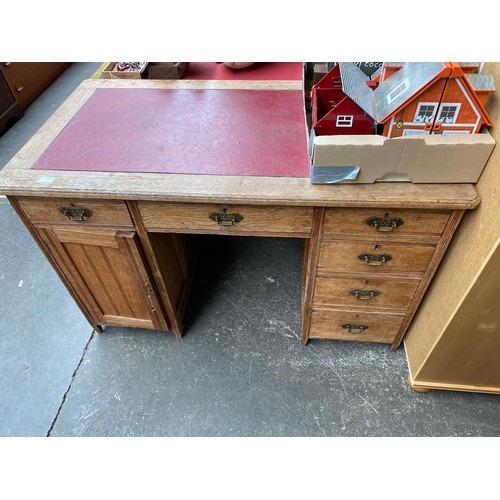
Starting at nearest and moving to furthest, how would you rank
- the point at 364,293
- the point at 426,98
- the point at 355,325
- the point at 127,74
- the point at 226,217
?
the point at 426,98 → the point at 226,217 → the point at 364,293 → the point at 355,325 → the point at 127,74

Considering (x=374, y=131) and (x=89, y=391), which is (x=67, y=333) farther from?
(x=374, y=131)

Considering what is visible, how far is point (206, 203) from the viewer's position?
4.24 feet

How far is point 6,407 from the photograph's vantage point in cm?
169

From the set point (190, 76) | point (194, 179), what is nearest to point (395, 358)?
point (194, 179)

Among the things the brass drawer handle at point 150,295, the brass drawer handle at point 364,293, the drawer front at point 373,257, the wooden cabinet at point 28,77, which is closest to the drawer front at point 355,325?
the brass drawer handle at point 364,293

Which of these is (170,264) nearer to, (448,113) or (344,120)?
(344,120)

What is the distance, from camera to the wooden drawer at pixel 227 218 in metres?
1.30

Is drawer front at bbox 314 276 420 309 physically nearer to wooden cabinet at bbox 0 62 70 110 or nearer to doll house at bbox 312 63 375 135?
doll house at bbox 312 63 375 135

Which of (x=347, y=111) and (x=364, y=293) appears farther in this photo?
(x=364, y=293)

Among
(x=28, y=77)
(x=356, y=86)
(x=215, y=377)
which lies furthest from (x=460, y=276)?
(x=28, y=77)

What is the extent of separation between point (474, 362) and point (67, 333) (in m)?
1.86

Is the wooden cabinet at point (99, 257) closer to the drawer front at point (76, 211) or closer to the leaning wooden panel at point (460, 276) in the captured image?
the drawer front at point (76, 211)

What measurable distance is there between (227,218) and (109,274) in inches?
23.7

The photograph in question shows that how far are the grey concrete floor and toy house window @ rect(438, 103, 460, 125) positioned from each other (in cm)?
108
